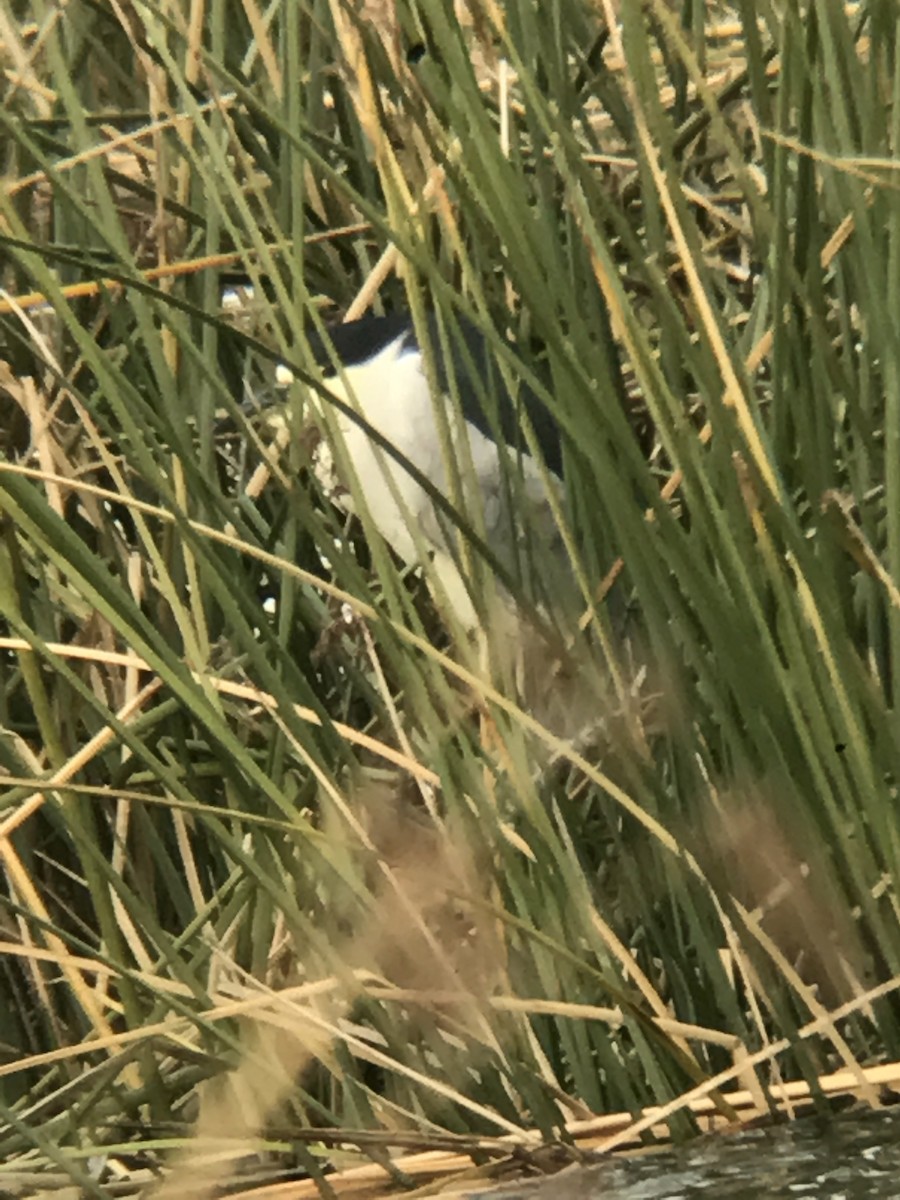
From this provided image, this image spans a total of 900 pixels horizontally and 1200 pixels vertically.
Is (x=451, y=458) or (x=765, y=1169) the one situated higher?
(x=451, y=458)

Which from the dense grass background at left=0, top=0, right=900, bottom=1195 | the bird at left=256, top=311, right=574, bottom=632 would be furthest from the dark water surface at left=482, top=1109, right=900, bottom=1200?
the bird at left=256, top=311, right=574, bottom=632

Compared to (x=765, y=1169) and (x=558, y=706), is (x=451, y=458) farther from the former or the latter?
(x=765, y=1169)

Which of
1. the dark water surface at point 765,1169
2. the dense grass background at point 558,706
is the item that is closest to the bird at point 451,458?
the dense grass background at point 558,706

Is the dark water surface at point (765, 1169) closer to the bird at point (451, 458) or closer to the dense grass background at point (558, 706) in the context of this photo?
the dense grass background at point (558, 706)

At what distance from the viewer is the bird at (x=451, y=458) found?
0.77m

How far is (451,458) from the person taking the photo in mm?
773

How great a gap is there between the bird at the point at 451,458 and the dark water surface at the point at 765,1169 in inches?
8.9

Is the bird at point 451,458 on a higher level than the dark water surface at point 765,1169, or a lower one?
higher

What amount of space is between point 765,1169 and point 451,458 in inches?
12.3

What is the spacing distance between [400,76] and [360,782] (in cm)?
29

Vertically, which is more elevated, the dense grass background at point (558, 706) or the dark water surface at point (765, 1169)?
the dense grass background at point (558, 706)

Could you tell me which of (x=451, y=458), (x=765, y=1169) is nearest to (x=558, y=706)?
(x=451, y=458)

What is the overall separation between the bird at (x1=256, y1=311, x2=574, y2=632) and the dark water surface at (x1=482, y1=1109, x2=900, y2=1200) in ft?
0.74

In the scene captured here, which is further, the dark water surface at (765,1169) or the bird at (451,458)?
the bird at (451,458)
